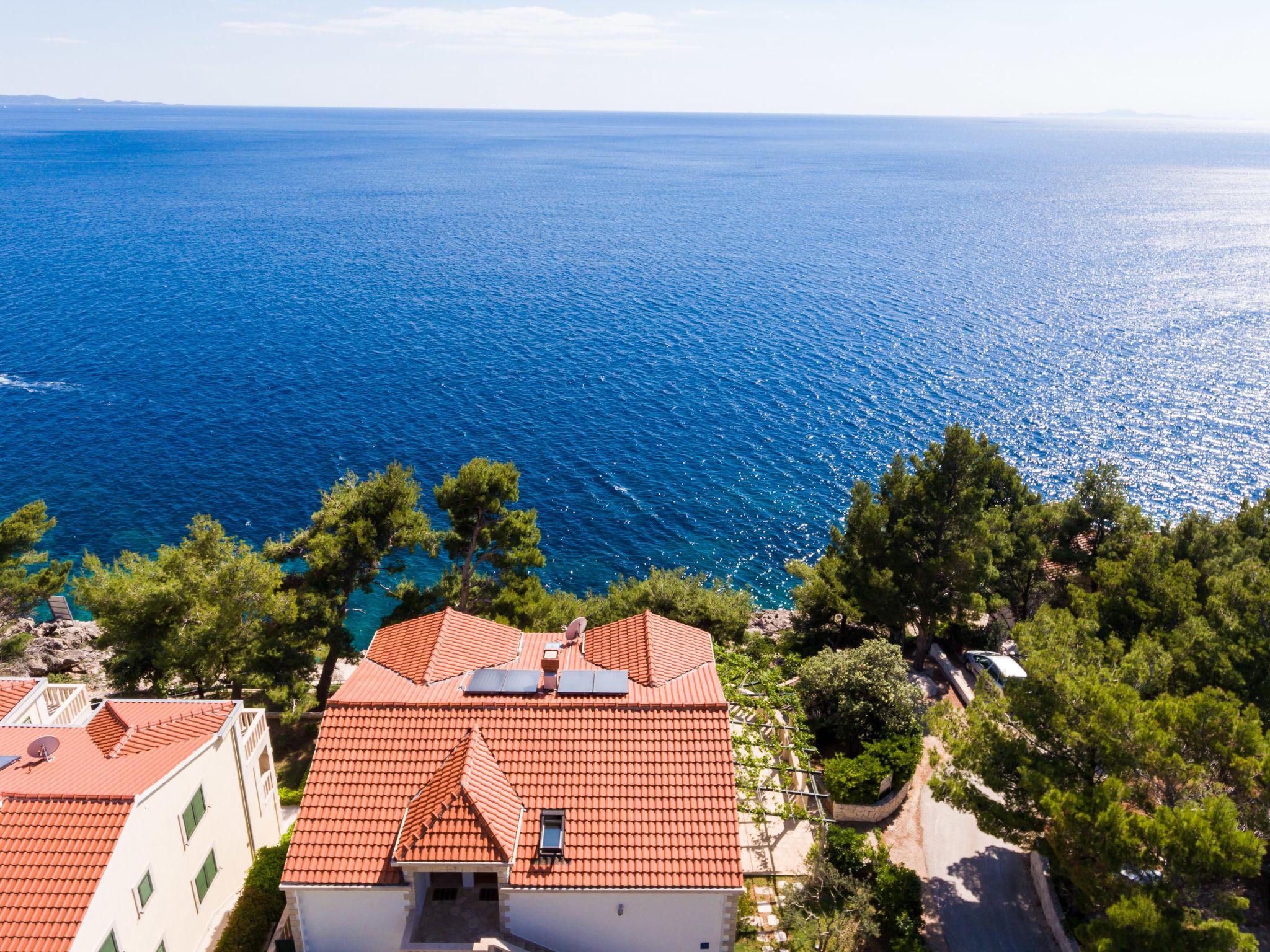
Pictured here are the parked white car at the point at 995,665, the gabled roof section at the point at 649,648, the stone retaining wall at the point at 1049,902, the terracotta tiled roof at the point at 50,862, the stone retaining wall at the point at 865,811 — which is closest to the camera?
the terracotta tiled roof at the point at 50,862

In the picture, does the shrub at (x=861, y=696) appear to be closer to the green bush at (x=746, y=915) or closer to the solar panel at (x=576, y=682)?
the green bush at (x=746, y=915)

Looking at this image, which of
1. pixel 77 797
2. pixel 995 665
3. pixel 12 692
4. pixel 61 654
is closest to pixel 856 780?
pixel 995 665

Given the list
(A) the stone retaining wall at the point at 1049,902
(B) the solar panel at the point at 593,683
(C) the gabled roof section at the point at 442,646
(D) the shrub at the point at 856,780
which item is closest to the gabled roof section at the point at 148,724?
(C) the gabled roof section at the point at 442,646

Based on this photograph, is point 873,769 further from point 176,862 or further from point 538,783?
point 176,862

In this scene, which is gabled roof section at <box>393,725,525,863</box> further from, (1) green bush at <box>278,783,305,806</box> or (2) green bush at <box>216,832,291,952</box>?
(1) green bush at <box>278,783,305,806</box>

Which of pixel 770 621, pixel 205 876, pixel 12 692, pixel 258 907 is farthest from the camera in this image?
pixel 770 621

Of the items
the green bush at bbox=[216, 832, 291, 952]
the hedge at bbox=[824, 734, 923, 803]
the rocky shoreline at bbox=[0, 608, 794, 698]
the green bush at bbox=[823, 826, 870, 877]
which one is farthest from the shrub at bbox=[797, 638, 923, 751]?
the green bush at bbox=[216, 832, 291, 952]
